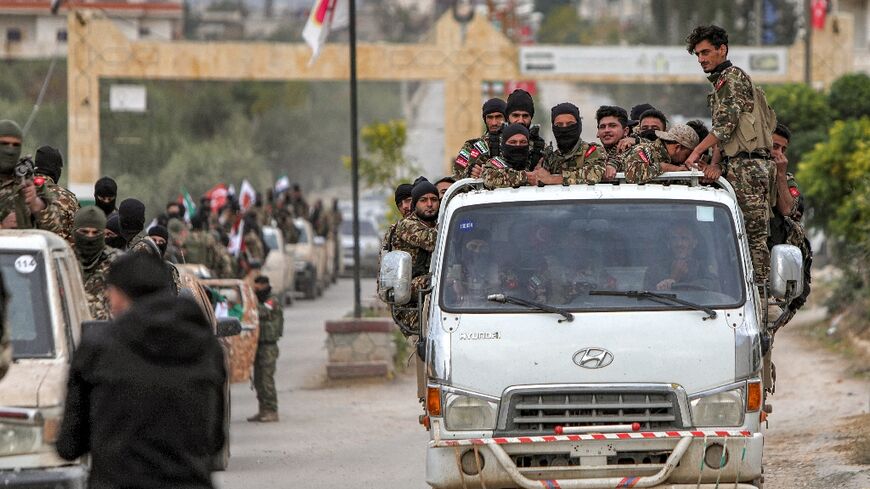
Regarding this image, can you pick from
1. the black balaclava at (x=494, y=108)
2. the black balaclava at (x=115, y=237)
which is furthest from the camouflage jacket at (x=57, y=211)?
the black balaclava at (x=494, y=108)

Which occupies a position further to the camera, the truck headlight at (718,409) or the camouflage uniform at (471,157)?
the camouflage uniform at (471,157)

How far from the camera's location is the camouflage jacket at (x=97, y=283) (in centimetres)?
1047

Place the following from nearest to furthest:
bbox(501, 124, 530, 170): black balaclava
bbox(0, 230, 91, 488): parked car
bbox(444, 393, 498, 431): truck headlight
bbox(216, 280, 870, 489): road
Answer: bbox(0, 230, 91, 488): parked car < bbox(444, 393, 498, 431): truck headlight < bbox(501, 124, 530, 170): black balaclava < bbox(216, 280, 870, 489): road

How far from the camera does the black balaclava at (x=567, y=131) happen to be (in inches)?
413

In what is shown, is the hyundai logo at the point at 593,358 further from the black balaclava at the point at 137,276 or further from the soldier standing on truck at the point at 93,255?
the black balaclava at the point at 137,276

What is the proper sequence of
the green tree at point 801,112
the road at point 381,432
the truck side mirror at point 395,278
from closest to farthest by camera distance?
1. the truck side mirror at point 395,278
2. the road at point 381,432
3. the green tree at point 801,112

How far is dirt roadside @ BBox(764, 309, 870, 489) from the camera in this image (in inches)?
497

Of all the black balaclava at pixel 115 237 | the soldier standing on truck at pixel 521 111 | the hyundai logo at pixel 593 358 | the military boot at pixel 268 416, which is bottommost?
the military boot at pixel 268 416

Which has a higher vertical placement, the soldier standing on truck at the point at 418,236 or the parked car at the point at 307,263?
the soldier standing on truck at the point at 418,236

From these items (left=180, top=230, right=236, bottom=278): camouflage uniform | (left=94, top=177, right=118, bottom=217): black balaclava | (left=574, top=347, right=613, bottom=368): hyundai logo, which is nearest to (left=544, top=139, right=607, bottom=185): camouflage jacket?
(left=574, top=347, right=613, bottom=368): hyundai logo

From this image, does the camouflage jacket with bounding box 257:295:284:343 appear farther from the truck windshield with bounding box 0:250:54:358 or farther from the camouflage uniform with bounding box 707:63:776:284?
the truck windshield with bounding box 0:250:54:358

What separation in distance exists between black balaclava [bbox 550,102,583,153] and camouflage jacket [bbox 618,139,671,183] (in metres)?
0.34

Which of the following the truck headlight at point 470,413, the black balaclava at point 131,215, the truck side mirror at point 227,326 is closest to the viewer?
the truck headlight at point 470,413

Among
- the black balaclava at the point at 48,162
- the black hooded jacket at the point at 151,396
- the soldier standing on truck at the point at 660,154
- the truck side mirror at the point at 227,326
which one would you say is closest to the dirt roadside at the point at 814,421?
the soldier standing on truck at the point at 660,154
